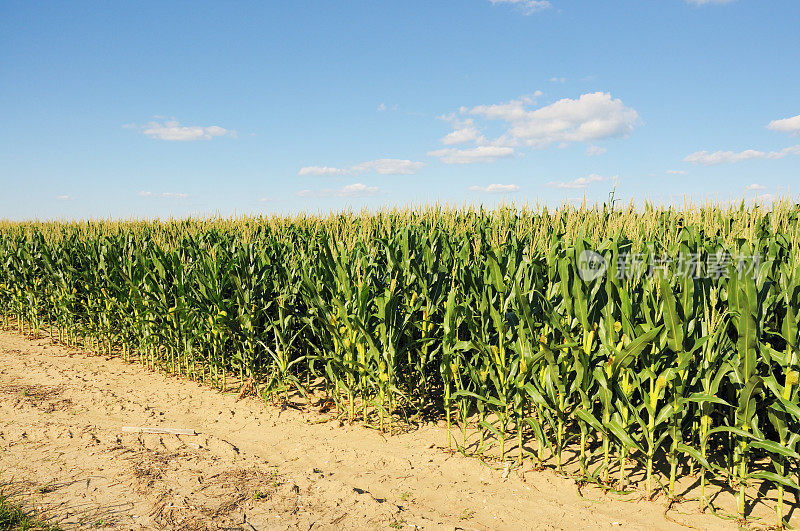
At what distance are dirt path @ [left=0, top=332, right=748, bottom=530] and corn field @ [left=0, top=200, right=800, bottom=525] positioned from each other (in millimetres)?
286

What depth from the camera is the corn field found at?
3.51m

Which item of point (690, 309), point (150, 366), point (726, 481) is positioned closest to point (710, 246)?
point (690, 309)

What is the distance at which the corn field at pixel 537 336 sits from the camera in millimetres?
3512

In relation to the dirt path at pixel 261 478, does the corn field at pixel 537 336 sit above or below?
above

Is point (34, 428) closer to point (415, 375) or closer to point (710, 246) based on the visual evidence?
point (415, 375)

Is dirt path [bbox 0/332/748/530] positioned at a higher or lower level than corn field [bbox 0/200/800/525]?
lower

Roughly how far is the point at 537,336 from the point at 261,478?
2645mm

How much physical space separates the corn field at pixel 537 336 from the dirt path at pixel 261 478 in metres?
0.29

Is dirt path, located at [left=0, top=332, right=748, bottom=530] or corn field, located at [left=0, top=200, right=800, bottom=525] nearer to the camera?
corn field, located at [left=0, top=200, right=800, bottom=525]

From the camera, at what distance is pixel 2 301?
37.5ft

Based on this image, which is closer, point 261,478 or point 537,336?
point 537,336

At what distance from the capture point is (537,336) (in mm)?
4117

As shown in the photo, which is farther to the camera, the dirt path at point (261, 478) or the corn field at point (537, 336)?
the dirt path at point (261, 478)

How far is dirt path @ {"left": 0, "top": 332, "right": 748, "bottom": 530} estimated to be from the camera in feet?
12.2
